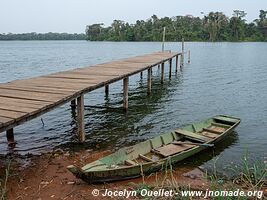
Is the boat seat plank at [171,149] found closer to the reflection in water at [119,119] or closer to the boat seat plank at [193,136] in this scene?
the boat seat plank at [193,136]

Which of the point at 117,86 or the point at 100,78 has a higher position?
the point at 100,78

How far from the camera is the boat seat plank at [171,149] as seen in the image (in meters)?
9.43

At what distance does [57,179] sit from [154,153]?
3.01 meters

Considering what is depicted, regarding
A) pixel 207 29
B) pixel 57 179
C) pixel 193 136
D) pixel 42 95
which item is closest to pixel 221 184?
pixel 193 136

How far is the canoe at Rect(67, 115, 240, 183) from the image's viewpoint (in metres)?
7.71

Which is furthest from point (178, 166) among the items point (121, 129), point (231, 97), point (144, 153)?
point (231, 97)

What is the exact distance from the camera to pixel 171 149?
386 inches

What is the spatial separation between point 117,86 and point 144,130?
→ 476 inches

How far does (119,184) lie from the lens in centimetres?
789

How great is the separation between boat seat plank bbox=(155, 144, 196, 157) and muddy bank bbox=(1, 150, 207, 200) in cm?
55

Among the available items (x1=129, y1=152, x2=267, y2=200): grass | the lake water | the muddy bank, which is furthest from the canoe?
the lake water

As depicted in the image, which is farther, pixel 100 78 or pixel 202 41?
pixel 202 41

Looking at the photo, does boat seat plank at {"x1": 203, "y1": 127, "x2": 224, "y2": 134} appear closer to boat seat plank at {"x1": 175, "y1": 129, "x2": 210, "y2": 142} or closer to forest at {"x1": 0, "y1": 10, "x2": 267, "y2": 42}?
boat seat plank at {"x1": 175, "y1": 129, "x2": 210, "y2": 142}

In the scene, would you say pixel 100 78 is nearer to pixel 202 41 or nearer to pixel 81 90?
pixel 81 90
